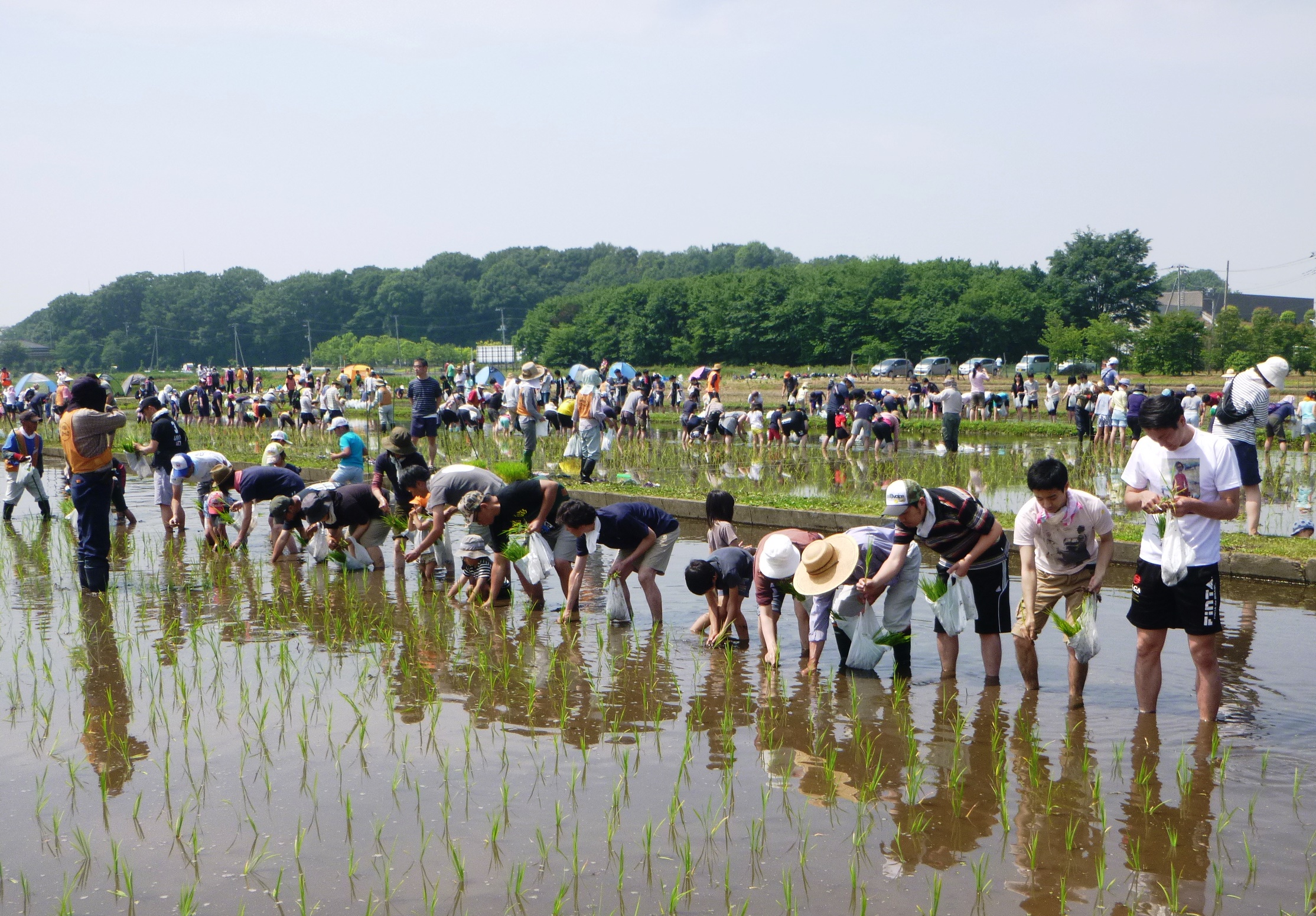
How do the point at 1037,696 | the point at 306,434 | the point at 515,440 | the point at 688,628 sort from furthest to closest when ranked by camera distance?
the point at 306,434 → the point at 515,440 → the point at 688,628 → the point at 1037,696

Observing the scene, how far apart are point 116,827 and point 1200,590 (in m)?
4.71

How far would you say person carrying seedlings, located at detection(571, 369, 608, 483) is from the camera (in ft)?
50.4

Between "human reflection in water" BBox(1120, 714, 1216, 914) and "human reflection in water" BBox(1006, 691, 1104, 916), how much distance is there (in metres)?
0.16

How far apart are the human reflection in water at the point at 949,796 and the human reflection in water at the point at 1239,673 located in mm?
1196

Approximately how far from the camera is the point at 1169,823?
462 cm

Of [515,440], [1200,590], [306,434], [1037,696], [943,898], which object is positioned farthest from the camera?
[306,434]

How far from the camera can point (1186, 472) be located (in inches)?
206

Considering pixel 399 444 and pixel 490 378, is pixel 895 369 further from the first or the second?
pixel 399 444

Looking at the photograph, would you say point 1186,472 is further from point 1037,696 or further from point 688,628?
point 688,628

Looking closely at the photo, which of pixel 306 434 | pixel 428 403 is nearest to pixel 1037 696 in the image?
pixel 428 403

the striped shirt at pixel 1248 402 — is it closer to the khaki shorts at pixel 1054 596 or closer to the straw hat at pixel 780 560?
the khaki shorts at pixel 1054 596

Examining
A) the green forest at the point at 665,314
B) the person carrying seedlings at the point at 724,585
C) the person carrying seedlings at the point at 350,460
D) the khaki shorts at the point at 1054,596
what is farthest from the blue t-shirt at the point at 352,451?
the green forest at the point at 665,314

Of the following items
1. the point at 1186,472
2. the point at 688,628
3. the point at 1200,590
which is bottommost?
the point at 688,628

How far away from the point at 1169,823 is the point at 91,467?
7899 millimetres
